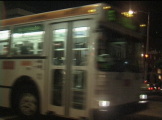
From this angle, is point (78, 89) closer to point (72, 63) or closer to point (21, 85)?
point (72, 63)

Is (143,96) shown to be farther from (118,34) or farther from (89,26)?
(89,26)

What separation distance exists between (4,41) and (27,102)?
2011mm

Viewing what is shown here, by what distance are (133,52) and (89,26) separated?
179 centimetres

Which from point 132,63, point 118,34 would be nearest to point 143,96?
point 132,63

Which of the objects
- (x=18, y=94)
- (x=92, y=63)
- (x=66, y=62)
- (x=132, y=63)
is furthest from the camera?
(x=18, y=94)

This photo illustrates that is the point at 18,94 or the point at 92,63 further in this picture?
the point at 18,94

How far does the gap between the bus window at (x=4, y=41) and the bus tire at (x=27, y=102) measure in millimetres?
1337

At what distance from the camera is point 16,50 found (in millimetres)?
8664

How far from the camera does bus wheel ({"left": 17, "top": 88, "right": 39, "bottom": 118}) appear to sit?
8234 millimetres

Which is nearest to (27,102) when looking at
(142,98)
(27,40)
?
(27,40)

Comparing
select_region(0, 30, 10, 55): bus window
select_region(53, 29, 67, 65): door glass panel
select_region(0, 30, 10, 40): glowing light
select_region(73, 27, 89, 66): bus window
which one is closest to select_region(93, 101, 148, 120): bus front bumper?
select_region(73, 27, 89, 66): bus window

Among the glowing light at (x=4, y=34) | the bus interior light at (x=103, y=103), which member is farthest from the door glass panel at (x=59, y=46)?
the glowing light at (x=4, y=34)

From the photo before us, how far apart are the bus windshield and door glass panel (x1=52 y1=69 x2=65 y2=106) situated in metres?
1.19

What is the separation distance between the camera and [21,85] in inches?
340
